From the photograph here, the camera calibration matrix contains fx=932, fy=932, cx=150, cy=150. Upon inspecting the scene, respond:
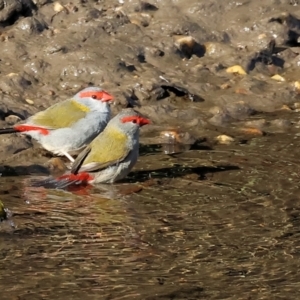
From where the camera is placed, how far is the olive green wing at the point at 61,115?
8766 mm

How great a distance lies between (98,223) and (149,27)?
17.4 feet

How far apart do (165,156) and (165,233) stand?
→ 8.01 ft

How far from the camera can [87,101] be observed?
29.5 ft

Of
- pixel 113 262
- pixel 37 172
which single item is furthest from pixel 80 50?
pixel 113 262

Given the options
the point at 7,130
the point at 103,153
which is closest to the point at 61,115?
the point at 7,130

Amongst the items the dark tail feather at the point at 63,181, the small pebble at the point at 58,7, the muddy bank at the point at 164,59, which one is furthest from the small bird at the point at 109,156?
the small pebble at the point at 58,7

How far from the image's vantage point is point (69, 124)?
8805 millimetres

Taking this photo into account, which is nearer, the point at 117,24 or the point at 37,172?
the point at 37,172

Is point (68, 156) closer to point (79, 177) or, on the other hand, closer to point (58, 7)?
point (79, 177)

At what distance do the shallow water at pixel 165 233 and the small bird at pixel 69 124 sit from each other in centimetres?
61

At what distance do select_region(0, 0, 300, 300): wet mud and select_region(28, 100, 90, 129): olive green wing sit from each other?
1.03 feet

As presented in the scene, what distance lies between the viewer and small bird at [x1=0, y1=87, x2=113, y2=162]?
8.71 metres

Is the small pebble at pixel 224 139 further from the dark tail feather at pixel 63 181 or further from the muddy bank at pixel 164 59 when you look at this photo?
the dark tail feather at pixel 63 181

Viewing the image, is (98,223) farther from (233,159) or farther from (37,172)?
(233,159)
